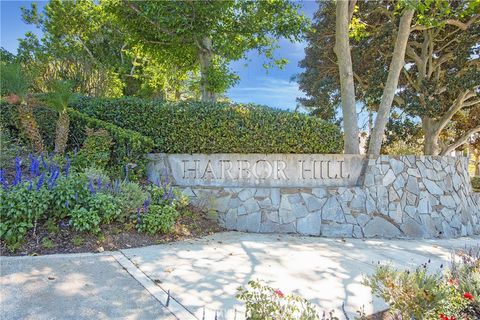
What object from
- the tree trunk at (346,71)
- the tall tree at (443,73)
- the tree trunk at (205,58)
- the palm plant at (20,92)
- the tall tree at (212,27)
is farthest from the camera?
the tall tree at (443,73)

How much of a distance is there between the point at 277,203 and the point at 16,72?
4728mm

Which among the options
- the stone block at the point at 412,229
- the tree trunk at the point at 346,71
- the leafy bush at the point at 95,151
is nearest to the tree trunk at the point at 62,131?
the leafy bush at the point at 95,151

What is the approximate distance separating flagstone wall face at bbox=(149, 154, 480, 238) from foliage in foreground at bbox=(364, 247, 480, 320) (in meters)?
3.20

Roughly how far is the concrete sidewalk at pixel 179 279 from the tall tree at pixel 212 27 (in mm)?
4482

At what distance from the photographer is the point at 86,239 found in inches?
146

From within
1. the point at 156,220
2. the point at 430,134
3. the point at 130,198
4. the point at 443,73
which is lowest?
the point at 156,220

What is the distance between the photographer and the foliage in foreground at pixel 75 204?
3.51 meters

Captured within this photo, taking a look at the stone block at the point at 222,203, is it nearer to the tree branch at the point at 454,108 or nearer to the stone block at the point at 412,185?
the stone block at the point at 412,185

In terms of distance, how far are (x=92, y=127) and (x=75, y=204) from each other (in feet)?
7.71

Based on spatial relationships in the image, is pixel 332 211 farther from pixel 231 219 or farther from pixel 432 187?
pixel 432 187

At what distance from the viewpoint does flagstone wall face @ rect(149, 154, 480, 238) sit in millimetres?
5758

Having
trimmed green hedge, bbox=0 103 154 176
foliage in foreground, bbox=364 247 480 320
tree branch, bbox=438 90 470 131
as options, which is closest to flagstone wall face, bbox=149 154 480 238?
trimmed green hedge, bbox=0 103 154 176

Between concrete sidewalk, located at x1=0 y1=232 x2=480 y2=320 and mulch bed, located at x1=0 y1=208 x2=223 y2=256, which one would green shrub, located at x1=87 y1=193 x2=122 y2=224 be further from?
concrete sidewalk, located at x1=0 y1=232 x2=480 y2=320

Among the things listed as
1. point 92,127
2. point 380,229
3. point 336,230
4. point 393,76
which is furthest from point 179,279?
point 393,76
